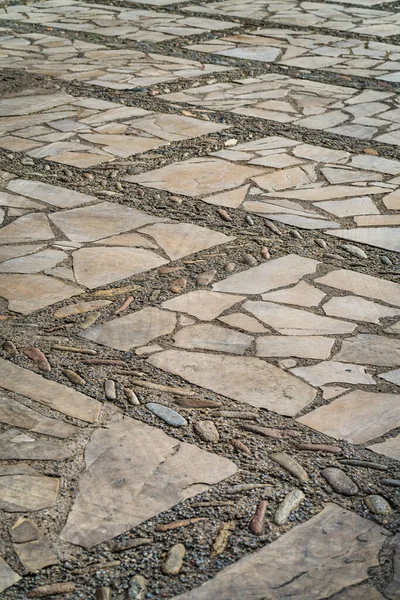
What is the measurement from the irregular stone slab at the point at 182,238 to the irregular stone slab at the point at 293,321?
67 centimetres

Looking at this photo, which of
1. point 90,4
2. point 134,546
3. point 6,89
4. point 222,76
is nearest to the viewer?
point 134,546

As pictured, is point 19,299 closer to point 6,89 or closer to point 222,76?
point 6,89

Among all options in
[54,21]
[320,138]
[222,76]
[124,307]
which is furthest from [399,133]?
[54,21]

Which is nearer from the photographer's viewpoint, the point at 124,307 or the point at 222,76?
the point at 124,307

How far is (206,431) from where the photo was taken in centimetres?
299

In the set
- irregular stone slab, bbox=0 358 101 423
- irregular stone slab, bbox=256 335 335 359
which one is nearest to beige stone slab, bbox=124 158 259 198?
irregular stone slab, bbox=256 335 335 359

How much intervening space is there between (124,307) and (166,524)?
148 cm

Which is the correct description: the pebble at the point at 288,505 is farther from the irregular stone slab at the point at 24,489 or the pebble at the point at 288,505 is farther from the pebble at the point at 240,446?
the irregular stone slab at the point at 24,489

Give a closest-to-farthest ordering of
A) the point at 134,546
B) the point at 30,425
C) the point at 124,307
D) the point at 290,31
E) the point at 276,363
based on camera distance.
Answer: the point at 134,546, the point at 30,425, the point at 276,363, the point at 124,307, the point at 290,31

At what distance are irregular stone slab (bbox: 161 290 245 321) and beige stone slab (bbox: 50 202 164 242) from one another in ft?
2.77

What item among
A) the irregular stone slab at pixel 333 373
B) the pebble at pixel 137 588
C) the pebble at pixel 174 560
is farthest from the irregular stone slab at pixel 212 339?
the pebble at pixel 137 588

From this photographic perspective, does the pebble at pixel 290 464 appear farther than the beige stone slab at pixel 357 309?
No

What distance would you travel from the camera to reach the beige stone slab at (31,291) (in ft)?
12.8

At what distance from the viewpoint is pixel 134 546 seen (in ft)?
8.07
